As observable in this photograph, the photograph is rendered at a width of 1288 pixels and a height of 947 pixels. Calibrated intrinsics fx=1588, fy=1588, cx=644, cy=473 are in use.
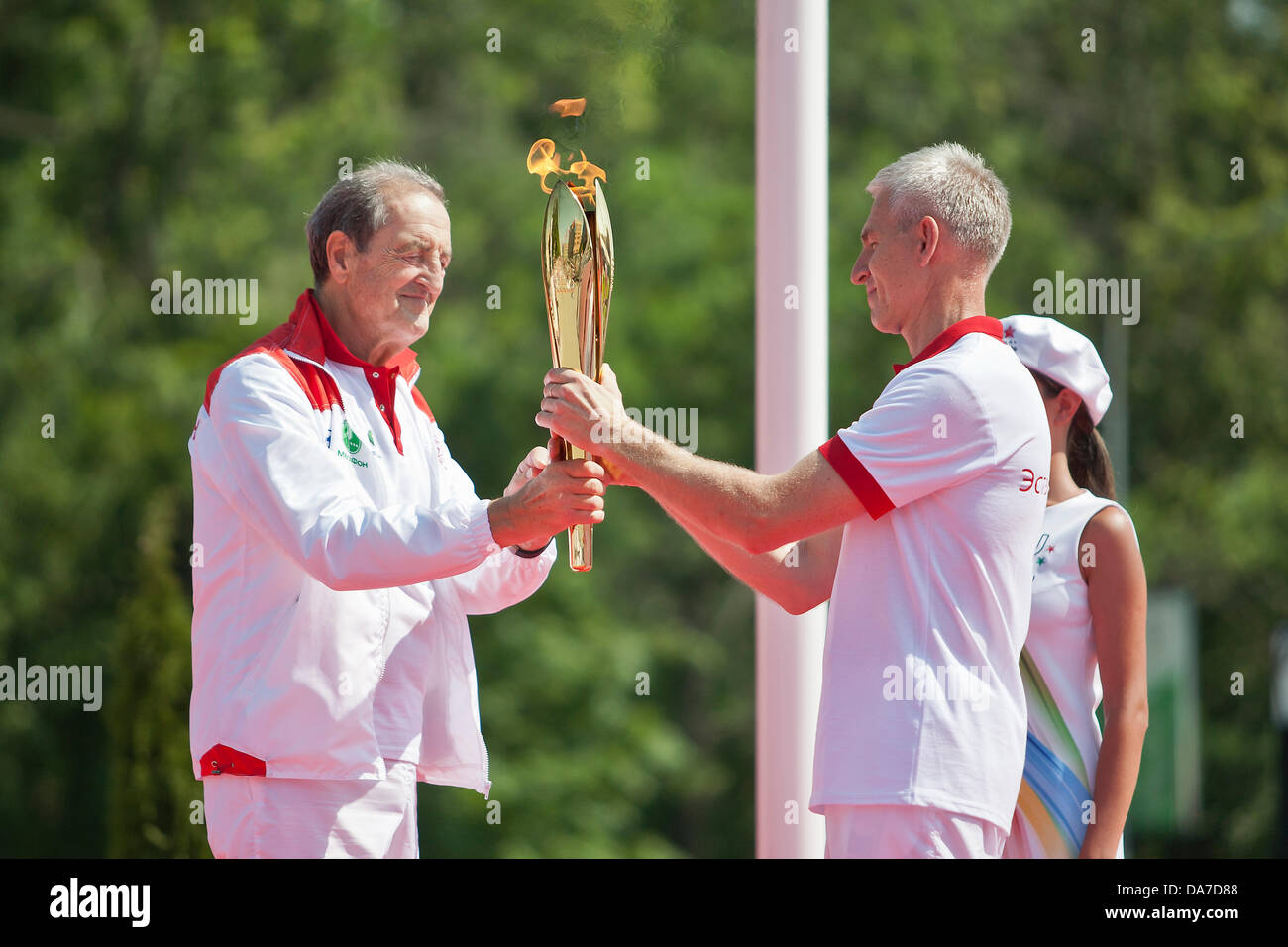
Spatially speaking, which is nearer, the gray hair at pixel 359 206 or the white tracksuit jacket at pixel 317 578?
the white tracksuit jacket at pixel 317 578

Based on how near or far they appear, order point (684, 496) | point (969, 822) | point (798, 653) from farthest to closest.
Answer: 1. point (798, 653)
2. point (684, 496)
3. point (969, 822)

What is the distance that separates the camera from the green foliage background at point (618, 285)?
47.1 feet

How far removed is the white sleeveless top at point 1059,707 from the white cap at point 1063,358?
339 mm

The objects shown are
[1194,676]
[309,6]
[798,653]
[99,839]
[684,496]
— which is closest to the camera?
[684,496]

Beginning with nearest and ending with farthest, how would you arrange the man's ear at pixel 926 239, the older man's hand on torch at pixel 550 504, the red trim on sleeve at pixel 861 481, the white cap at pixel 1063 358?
the red trim on sleeve at pixel 861 481 < the older man's hand on torch at pixel 550 504 < the man's ear at pixel 926 239 < the white cap at pixel 1063 358

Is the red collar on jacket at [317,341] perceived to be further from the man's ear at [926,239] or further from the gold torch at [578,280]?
the man's ear at [926,239]

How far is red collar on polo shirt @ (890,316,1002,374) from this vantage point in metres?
3.69

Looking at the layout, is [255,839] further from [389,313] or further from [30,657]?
[30,657]

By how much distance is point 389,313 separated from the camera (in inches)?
155

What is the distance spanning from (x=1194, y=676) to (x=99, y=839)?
11.6 metres

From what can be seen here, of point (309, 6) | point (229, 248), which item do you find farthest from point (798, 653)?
point (309, 6)

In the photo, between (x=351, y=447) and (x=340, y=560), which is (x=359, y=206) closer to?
(x=351, y=447)

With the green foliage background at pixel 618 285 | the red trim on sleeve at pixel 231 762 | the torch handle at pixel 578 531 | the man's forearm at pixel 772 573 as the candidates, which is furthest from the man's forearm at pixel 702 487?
the green foliage background at pixel 618 285

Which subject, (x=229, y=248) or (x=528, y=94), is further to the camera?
(x=528, y=94)
